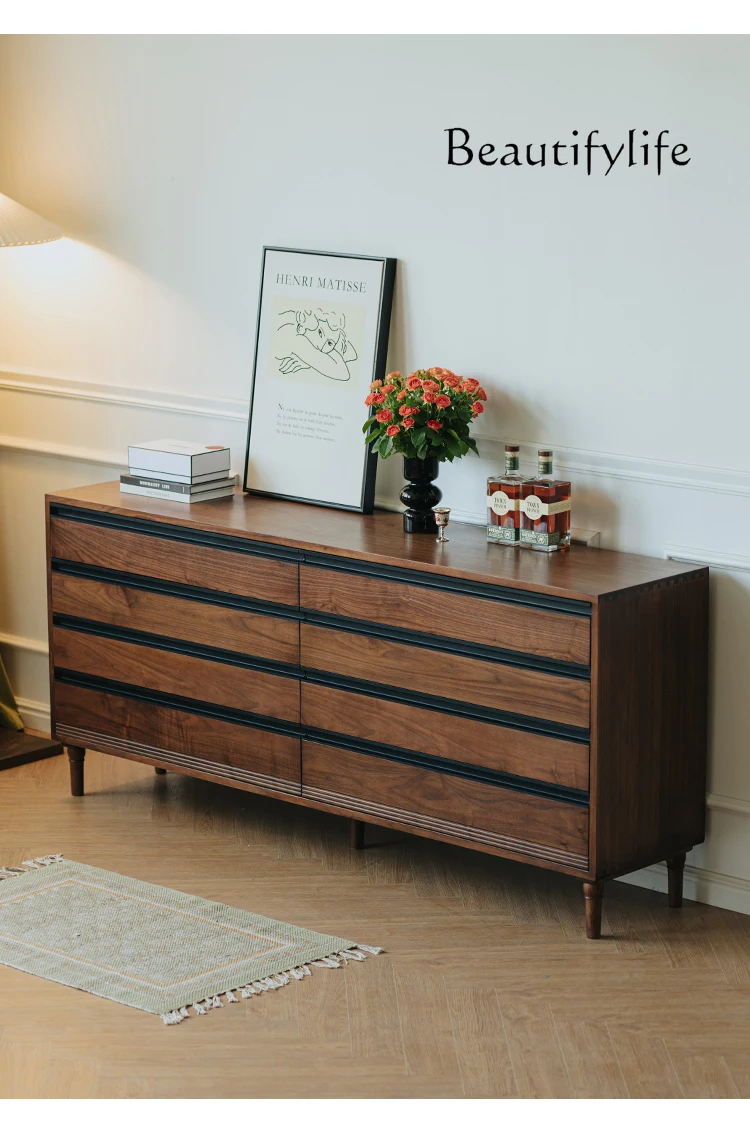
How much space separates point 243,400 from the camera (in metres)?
4.27

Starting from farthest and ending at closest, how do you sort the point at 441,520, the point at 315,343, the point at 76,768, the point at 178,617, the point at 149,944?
the point at 76,768
the point at 315,343
the point at 178,617
the point at 441,520
the point at 149,944

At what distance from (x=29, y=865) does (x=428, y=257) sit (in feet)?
6.00

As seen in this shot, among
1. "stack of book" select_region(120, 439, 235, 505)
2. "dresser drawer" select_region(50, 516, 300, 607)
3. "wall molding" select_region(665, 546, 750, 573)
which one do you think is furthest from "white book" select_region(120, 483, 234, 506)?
"wall molding" select_region(665, 546, 750, 573)

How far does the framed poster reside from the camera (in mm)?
3932

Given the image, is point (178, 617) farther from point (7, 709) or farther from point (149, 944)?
point (7, 709)

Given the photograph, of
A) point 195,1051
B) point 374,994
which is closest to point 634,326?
point 374,994

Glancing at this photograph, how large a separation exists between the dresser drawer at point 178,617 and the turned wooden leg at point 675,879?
1026mm

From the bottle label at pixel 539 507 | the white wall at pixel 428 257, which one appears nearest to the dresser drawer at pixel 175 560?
the white wall at pixel 428 257

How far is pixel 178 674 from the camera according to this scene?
13.0 feet

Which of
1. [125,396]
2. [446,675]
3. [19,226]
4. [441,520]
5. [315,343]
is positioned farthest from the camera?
[125,396]

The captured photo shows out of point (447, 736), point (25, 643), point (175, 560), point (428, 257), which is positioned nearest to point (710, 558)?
point (447, 736)

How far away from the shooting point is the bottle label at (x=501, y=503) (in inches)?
141

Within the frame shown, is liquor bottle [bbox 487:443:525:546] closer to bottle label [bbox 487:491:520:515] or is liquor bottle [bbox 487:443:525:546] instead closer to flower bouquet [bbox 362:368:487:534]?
bottle label [bbox 487:491:520:515]

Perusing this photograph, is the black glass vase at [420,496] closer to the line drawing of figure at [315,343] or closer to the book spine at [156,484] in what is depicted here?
the line drawing of figure at [315,343]
